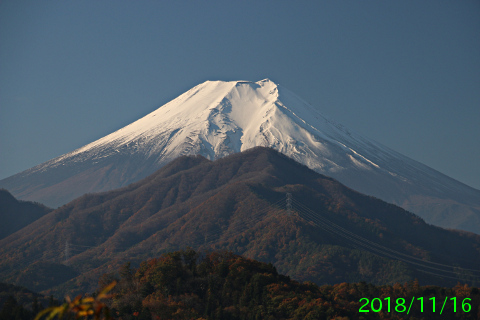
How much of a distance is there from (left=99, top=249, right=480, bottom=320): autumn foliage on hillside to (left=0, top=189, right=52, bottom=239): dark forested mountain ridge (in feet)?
390

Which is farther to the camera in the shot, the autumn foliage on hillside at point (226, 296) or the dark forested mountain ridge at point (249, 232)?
the dark forested mountain ridge at point (249, 232)

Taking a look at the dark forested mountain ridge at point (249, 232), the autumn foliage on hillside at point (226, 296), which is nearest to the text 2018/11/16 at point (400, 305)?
the autumn foliage on hillside at point (226, 296)

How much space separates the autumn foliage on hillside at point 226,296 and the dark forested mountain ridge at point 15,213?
118856 mm

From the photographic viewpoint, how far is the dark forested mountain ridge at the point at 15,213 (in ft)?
540

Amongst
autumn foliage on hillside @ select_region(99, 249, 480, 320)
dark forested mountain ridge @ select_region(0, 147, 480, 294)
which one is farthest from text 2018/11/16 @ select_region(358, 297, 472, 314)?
dark forested mountain ridge @ select_region(0, 147, 480, 294)

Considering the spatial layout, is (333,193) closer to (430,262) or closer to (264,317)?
(430,262)

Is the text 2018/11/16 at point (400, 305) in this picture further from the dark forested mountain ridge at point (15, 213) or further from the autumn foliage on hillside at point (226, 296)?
the dark forested mountain ridge at point (15, 213)

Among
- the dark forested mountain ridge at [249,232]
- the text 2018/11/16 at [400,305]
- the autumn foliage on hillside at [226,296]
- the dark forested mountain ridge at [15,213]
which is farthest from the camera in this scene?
the dark forested mountain ridge at [15,213]

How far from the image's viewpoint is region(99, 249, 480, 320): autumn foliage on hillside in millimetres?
40844

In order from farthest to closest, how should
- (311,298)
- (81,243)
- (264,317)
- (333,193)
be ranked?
(333,193)
(81,243)
(311,298)
(264,317)

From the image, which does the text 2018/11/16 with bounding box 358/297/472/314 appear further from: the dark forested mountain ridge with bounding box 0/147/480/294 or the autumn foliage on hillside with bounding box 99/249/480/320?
the dark forested mountain ridge with bounding box 0/147/480/294

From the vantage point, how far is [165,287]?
4669 cm

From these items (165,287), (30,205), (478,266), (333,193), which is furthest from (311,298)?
(30,205)

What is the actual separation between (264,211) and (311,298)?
88.3 meters
